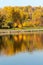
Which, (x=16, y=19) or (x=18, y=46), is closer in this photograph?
(x=18, y=46)

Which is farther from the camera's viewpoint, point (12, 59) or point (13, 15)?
point (13, 15)

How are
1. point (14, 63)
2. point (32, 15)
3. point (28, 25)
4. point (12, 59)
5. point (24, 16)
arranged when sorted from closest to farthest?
point (14, 63) < point (12, 59) < point (28, 25) < point (24, 16) < point (32, 15)

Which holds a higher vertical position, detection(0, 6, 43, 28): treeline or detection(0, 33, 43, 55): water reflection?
detection(0, 33, 43, 55): water reflection

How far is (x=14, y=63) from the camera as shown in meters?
18.6

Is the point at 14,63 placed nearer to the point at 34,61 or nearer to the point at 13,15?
the point at 34,61

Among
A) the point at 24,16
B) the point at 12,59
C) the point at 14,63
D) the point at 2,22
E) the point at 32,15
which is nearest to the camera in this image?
the point at 14,63

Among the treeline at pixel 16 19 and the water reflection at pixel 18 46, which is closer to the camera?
the water reflection at pixel 18 46

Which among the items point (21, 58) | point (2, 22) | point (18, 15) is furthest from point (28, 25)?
point (21, 58)

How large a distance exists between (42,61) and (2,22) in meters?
43.7

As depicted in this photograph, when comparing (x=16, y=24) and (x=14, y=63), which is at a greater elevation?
(x=14, y=63)

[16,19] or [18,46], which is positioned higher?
[18,46]

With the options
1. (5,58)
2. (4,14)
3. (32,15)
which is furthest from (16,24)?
(5,58)

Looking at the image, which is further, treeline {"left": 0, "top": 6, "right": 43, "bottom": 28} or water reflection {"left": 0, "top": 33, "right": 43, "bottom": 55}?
treeline {"left": 0, "top": 6, "right": 43, "bottom": 28}

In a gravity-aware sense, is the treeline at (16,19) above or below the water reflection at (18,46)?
below
